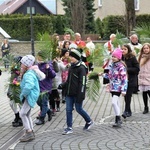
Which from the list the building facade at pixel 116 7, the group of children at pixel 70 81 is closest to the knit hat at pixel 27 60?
the group of children at pixel 70 81

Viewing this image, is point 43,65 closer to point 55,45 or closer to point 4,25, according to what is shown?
point 55,45

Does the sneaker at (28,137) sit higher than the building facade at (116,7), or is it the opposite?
the building facade at (116,7)

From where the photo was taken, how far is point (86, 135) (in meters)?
8.52

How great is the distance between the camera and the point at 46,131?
29.5ft

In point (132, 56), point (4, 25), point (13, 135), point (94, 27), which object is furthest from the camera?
point (94, 27)

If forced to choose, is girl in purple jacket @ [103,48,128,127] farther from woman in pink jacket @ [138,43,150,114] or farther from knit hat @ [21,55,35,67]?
knit hat @ [21,55,35,67]

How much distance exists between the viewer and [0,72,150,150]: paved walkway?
7.71 m

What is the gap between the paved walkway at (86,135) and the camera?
25.3ft

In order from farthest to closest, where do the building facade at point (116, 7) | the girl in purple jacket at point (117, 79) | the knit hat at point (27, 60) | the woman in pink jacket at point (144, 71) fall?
the building facade at point (116, 7) → the woman in pink jacket at point (144, 71) → the girl in purple jacket at point (117, 79) → the knit hat at point (27, 60)

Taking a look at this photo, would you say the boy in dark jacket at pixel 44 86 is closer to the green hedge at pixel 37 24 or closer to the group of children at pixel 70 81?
the group of children at pixel 70 81

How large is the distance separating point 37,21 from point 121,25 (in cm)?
759

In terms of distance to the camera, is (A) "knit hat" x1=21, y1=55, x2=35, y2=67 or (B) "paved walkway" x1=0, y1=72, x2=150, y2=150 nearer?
(B) "paved walkway" x1=0, y1=72, x2=150, y2=150

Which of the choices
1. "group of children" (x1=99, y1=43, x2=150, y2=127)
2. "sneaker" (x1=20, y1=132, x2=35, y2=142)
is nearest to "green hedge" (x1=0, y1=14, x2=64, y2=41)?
"group of children" (x1=99, y1=43, x2=150, y2=127)

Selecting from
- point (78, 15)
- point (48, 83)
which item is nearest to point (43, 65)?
point (48, 83)
